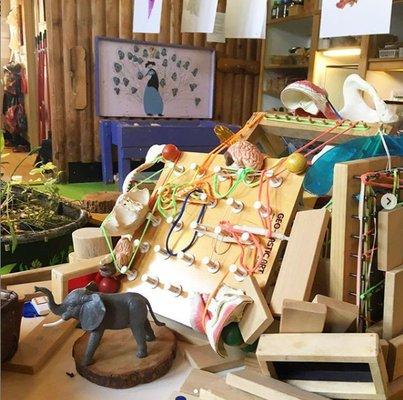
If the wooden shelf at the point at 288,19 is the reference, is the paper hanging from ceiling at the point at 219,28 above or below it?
below

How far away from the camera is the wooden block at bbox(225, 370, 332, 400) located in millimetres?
495

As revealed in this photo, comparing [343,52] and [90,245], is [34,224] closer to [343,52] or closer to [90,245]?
[90,245]

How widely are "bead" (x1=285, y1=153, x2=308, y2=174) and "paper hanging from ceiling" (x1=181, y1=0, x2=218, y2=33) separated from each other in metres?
1.35

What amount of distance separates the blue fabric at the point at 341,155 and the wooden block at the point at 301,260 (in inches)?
2.6

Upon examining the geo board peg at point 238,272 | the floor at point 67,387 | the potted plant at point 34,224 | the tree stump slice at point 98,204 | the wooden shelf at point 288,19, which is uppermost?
the wooden shelf at point 288,19

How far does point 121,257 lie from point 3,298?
20cm

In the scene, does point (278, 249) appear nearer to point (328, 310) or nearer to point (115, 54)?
point (328, 310)

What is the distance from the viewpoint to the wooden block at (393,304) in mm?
522

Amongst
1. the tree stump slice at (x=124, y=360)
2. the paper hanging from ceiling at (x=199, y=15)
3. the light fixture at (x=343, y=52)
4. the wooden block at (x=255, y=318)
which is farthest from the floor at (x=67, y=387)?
the light fixture at (x=343, y=52)

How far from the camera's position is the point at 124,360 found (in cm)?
59

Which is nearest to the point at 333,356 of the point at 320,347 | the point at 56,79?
the point at 320,347

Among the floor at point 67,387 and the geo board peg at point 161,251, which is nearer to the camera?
the floor at point 67,387

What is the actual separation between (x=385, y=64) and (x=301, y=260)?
7.11 ft

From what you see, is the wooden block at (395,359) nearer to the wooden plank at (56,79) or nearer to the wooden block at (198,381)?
the wooden block at (198,381)
